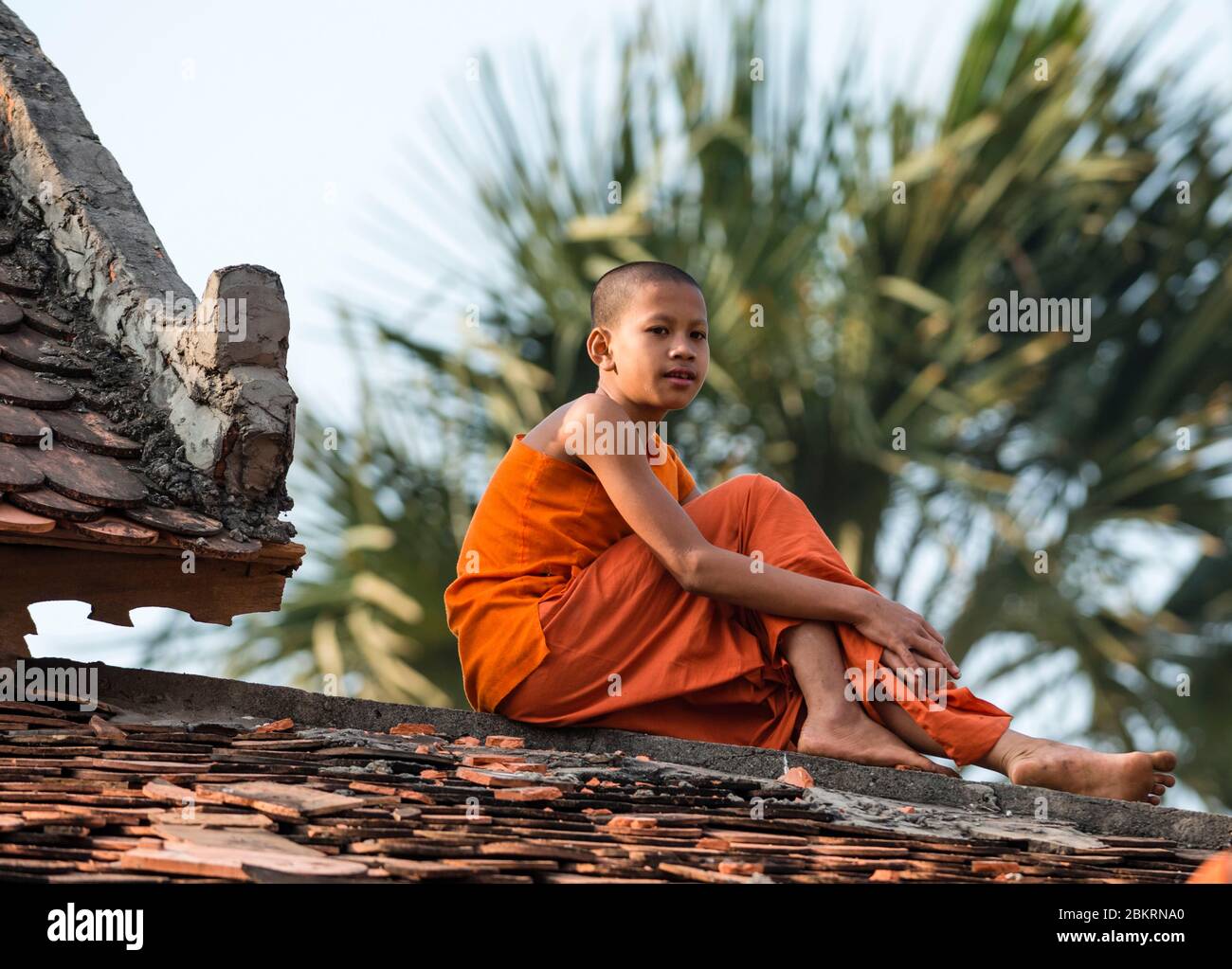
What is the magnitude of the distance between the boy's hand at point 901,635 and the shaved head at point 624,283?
0.97m

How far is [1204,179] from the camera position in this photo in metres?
12.8

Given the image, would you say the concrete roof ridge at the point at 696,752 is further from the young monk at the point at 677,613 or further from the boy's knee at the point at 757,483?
the boy's knee at the point at 757,483

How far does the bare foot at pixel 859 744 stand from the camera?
3588mm

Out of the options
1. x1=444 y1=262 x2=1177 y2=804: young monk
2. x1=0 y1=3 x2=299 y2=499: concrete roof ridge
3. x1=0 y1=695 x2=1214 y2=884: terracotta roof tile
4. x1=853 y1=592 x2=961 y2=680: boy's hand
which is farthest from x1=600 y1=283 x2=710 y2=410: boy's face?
x1=0 y1=695 x2=1214 y2=884: terracotta roof tile

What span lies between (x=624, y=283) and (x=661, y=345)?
219 mm

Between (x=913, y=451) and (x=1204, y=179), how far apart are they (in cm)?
351

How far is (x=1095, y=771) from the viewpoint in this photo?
11.3 feet

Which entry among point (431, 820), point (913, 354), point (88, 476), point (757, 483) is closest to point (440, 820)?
point (431, 820)

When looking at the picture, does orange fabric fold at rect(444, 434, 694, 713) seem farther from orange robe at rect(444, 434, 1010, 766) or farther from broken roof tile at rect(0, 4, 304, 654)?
broken roof tile at rect(0, 4, 304, 654)

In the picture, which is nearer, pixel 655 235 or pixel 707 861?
pixel 707 861

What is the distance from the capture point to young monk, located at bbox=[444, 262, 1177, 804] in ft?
12.0

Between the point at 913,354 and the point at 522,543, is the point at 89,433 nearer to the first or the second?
the point at 522,543
